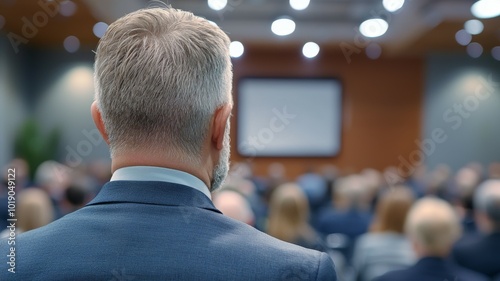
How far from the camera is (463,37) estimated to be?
40.4 feet

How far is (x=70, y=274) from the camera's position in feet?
2.59

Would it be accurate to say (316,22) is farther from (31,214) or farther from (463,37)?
(31,214)

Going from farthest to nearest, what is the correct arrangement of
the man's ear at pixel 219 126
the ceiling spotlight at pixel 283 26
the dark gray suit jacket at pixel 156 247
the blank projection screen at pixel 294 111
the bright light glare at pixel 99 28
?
1. the blank projection screen at pixel 294 111
2. the ceiling spotlight at pixel 283 26
3. the bright light glare at pixel 99 28
4. the man's ear at pixel 219 126
5. the dark gray suit jacket at pixel 156 247

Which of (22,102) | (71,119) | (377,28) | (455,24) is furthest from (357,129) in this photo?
(22,102)

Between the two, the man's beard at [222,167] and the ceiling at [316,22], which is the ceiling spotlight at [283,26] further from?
the man's beard at [222,167]

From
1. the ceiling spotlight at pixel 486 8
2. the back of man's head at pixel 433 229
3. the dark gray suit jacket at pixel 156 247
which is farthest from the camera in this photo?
the ceiling spotlight at pixel 486 8

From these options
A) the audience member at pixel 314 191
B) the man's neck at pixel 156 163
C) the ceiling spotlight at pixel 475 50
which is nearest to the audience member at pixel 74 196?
the man's neck at pixel 156 163

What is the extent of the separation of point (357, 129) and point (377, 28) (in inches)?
148

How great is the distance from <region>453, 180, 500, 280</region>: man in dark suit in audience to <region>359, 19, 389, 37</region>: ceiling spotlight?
8089mm

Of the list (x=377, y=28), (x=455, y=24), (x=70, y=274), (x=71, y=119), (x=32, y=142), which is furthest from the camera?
(x=71, y=119)

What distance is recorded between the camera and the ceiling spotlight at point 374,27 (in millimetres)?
11688

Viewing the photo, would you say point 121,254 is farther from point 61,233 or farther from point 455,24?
point 455,24

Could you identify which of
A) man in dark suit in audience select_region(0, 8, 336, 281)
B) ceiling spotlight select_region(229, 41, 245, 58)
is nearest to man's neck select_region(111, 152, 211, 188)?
man in dark suit in audience select_region(0, 8, 336, 281)

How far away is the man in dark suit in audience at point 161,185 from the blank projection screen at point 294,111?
14105mm
